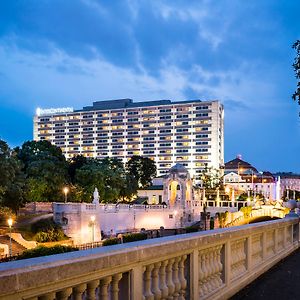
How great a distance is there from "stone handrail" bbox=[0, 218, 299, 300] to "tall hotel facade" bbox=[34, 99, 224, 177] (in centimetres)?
16681

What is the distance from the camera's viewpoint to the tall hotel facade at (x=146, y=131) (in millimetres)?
176000

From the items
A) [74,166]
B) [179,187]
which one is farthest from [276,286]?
[74,166]

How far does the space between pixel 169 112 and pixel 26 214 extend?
121 m

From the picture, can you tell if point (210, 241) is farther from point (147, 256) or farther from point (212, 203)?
point (212, 203)

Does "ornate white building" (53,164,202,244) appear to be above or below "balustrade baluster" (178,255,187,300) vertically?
below

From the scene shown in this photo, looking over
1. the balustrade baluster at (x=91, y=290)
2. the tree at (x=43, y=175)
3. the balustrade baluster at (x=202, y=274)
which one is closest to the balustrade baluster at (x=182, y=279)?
the balustrade baluster at (x=202, y=274)

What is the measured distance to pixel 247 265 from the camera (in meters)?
9.41

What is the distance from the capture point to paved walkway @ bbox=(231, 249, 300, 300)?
8.08 meters

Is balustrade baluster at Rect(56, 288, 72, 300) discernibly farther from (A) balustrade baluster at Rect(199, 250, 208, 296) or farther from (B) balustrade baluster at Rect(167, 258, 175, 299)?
(A) balustrade baluster at Rect(199, 250, 208, 296)

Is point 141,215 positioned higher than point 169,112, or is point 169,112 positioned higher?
point 169,112

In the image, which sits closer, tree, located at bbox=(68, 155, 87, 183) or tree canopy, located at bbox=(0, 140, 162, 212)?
tree canopy, located at bbox=(0, 140, 162, 212)

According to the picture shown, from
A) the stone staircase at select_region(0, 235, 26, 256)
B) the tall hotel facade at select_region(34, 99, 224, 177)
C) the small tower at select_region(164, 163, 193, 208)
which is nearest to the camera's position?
the stone staircase at select_region(0, 235, 26, 256)

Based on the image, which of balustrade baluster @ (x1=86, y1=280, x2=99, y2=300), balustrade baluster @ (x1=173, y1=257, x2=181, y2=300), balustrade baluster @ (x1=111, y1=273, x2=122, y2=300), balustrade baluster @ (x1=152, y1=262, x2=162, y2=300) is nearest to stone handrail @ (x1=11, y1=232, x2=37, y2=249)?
balustrade baluster @ (x1=173, y1=257, x2=181, y2=300)

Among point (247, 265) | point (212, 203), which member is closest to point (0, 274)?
point (247, 265)
